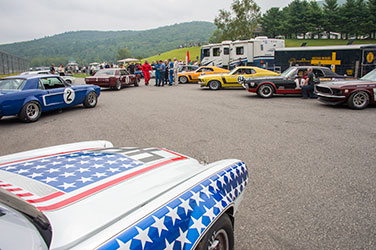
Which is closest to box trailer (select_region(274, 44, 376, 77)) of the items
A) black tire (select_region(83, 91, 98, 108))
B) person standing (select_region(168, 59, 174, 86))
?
person standing (select_region(168, 59, 174, 86))

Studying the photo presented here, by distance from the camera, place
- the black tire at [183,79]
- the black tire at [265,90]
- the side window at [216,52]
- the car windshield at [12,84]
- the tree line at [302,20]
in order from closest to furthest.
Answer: the car windshield at [12,84], the black tire at [265,90], the black tire at [183,79], the side window at [216,52], the tree line at [302,20]

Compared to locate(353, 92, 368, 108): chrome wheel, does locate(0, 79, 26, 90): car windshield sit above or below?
above

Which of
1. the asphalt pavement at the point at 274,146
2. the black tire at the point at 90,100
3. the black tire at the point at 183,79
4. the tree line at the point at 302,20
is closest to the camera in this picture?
the asphalt pavement at the point at 274,146

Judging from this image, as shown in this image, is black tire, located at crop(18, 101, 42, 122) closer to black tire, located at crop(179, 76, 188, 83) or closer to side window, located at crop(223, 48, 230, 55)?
black tire, located at crop(179, 76, 188, 83)

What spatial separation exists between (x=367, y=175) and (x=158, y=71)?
16.5 meters

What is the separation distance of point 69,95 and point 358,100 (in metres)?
10.4

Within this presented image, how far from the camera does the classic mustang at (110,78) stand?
1603 centimetres

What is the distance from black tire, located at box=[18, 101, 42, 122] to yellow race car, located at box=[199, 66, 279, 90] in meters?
10.1

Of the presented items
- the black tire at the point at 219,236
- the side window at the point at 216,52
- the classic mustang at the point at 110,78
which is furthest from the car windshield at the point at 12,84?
the side window at the point at 216,52

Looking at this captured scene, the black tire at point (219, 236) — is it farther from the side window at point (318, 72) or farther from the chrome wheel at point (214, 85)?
the chrome wheel at point (214, 85)

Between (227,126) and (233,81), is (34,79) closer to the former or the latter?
(227,126)

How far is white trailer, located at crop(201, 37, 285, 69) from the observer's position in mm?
23094

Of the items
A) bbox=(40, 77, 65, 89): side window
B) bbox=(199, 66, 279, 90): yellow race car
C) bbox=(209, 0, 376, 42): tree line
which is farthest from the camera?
bbox=(209, 0, 376, 42): tree line

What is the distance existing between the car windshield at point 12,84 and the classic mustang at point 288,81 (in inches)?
363
